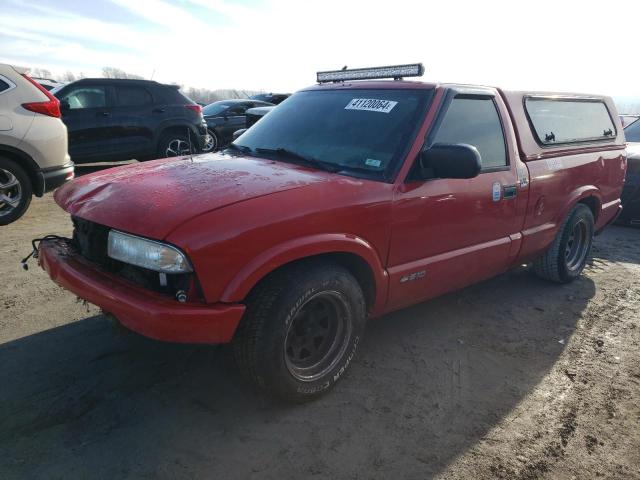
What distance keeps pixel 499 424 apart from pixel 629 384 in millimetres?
1053

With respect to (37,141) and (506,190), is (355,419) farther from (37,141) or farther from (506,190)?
(37,141)

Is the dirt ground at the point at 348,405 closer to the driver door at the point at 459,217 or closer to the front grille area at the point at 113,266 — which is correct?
the driver door at the point at 459,217

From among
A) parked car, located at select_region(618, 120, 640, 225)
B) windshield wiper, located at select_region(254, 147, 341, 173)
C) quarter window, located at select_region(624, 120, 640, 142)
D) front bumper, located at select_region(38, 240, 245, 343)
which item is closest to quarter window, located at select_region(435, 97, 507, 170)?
windshield wiper, located at select_region(254, 147, 341, 173)

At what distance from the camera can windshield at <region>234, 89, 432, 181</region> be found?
9.81 ft

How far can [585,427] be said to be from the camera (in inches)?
103

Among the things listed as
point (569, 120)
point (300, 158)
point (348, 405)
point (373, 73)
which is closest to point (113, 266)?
point (300, 158)

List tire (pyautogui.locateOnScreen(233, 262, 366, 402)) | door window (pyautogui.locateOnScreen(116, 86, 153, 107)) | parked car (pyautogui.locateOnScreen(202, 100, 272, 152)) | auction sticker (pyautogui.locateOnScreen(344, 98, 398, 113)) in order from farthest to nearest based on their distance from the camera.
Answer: parked car (pyautogui.locateOnScreen(202, 100, 272, 152)) < door window (pyautogui.locateOnScreen(116, 86, 153, 107)) < auction sticker (pyautogui.locateOnScreen(344, 98, 398, 113)) < tire (pyautogui.locateOnScreen(233, 262, 366, 402))

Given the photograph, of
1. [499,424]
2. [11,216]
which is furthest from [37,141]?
[499,424]

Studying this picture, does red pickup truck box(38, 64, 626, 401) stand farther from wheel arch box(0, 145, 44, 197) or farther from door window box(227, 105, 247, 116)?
door window box(227, 105, 247, 116)

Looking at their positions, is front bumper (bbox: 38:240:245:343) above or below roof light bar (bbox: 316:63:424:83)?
below

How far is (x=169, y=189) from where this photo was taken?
8.38 ft

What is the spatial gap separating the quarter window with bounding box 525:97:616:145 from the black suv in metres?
6.04

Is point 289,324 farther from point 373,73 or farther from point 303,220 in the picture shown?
point 373,73

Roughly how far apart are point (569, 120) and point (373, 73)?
200 centimetres
